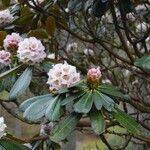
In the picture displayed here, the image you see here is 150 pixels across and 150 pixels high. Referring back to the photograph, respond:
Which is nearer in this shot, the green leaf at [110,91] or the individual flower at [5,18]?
the green leaf at [110,91]

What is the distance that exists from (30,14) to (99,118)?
81 cm

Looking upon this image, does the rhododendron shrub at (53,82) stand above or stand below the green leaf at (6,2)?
below

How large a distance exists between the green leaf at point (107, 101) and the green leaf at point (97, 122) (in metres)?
0.03

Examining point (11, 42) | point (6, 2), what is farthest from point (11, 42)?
point (6, 2)

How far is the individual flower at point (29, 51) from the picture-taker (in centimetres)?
147

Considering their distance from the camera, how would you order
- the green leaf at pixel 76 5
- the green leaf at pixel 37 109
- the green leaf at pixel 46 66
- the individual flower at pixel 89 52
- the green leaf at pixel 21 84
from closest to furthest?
the green leaf at pixel 37 109
the green leaf at pixel 21 84
the green leaf at pixel 46 66
the green leaf at pixel 76 5
the individual flower at pixel 89 52

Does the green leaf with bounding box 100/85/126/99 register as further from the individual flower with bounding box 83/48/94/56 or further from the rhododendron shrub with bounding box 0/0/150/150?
the individual flower with bounding box 83/48/94/56

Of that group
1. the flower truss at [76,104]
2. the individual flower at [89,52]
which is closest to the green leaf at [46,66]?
the flower truss at [76,104]

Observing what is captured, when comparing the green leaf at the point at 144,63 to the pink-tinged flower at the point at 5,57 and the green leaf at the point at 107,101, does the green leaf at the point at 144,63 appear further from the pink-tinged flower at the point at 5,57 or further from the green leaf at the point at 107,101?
the pink-tinged flower at the point at 5,57

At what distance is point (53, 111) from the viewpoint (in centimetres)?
126

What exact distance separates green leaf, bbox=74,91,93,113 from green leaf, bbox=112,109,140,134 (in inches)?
3.2

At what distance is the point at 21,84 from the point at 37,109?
18 centimetres

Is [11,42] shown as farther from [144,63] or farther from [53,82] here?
[144,63]

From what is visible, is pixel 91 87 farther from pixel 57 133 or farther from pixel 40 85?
pixel 40 85
